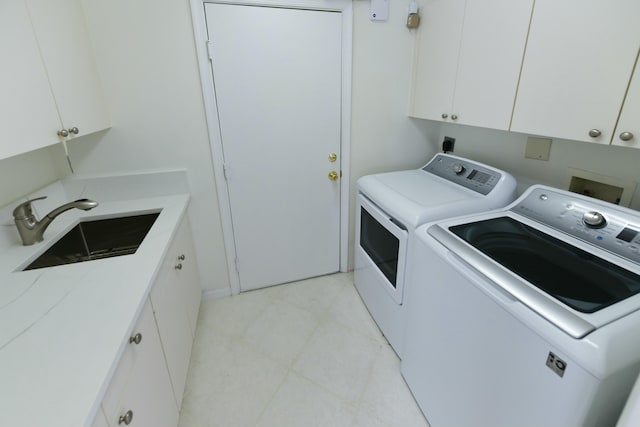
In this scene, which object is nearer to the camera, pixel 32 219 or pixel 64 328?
pixel 64 328

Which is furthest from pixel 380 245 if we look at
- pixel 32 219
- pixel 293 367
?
pixel 32 219

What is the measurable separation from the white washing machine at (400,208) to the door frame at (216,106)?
1.03 ft

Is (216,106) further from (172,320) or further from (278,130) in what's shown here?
(172,320)

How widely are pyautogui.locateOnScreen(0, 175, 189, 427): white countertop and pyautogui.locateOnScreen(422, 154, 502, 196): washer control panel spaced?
164cm

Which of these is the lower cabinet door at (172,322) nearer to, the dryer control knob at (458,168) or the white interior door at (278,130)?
the white interior door at (278,130)

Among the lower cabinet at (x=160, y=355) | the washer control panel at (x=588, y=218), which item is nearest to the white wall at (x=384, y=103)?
the washer control panel at (x=588, y=218)

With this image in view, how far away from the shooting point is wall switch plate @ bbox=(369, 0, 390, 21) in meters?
2.00

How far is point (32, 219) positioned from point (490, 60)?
226cm

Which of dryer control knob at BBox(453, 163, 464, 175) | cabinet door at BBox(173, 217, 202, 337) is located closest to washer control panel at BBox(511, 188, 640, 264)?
dryer control knob at BBox(453, 163, 464, 175)

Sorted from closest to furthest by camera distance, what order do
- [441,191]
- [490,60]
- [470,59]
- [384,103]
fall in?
[490,60]
[470,59]
[441,191]
[384,103]

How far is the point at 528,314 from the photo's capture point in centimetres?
88

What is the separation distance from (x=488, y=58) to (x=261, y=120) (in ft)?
4.38

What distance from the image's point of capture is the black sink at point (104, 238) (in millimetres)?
1644

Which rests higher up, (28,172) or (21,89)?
(21,89)
